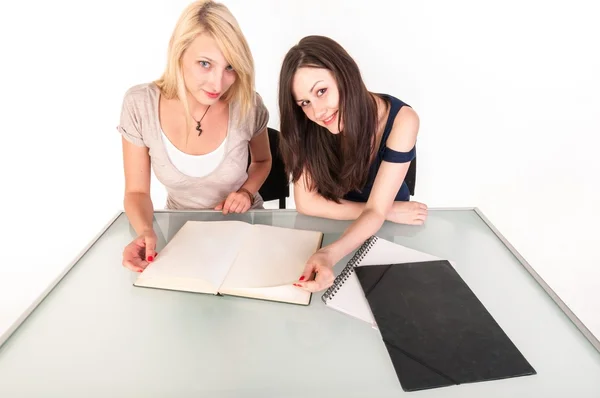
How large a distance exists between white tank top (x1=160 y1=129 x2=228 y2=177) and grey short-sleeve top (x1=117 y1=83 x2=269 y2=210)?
0.01 metres

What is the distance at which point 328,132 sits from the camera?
126 cm

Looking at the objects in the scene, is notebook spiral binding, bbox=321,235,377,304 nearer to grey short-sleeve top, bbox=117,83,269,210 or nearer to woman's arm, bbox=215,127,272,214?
woman's arm, bbox=215,127,272,214

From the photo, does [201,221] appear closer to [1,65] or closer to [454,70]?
[1,65]

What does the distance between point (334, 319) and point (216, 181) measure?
0.74m

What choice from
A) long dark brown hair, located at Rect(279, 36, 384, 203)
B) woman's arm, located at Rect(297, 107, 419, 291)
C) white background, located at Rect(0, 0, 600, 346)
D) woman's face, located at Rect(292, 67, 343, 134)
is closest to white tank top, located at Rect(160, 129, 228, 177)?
long dark brown hair, located at Rect(279, 36, 384, 203)

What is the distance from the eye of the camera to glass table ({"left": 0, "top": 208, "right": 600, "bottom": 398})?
0.74m

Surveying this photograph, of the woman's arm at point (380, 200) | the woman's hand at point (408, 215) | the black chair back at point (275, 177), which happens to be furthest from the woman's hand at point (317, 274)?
the black chair back at point (275, 177)

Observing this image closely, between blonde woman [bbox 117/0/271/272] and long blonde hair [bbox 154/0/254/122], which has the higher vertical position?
long blonde hair [bbox 154/0/254/122]

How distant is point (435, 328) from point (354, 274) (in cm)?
21

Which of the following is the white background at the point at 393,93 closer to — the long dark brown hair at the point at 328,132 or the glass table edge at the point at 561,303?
the long dark brown hair at the point at 328,132

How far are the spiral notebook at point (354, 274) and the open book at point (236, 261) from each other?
0.06m

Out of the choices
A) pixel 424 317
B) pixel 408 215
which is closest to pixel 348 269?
pixel 424 317

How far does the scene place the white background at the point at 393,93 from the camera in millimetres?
1949

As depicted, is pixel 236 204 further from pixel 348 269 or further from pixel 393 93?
pixel 393 93
